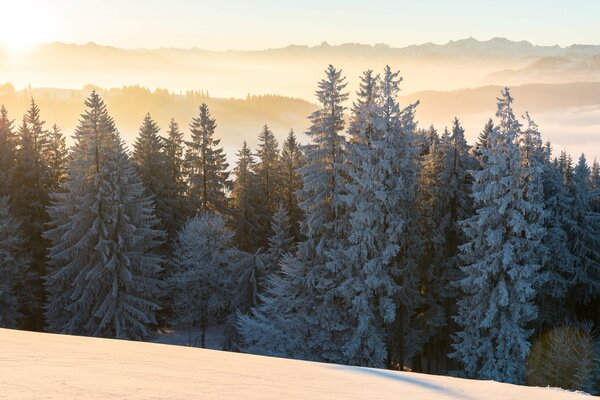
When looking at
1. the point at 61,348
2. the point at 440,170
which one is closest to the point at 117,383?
the point at 61,348

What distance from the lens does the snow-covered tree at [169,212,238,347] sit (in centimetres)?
3794

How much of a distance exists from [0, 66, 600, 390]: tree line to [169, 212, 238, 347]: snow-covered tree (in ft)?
0.45

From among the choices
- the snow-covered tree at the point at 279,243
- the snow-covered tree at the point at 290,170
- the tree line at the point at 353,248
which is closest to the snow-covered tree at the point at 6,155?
the tree line at the point at 353,248

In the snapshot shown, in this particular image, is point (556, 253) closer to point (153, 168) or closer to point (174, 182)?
point (174, 182)

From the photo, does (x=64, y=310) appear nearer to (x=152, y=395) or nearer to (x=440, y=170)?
(x=440, y=170)

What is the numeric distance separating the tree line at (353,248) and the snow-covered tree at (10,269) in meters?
0.16

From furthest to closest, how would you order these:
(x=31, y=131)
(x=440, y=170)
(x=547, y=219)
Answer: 1. (x=31, y=131)
2. (x=440, y=170)
3. (x=547, y=219)

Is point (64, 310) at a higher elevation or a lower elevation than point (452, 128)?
lower

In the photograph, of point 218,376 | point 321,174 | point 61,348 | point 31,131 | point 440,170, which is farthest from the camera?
point 31,131

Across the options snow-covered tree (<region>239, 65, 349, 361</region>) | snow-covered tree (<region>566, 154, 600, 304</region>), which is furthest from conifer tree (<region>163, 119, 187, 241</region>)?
snow-covered tree (<region>566, 154, 600, 304</region>)

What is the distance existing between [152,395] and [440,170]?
1300 inches

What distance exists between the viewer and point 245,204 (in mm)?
49750

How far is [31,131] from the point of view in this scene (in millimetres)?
45031

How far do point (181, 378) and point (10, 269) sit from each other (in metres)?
33.1
